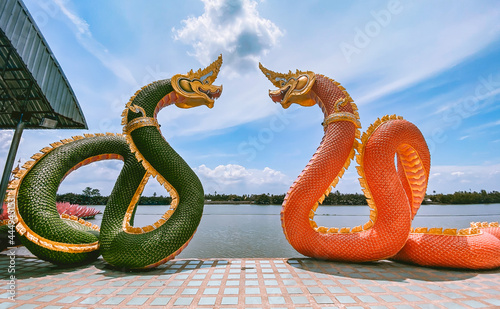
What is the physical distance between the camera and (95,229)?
5.29 m

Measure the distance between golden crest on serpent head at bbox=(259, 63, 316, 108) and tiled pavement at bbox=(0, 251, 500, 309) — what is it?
3.25m

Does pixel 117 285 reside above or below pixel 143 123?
below

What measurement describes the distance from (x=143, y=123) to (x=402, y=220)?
16.2 ft

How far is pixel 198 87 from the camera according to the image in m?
5.20

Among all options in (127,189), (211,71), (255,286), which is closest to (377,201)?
(255,286)

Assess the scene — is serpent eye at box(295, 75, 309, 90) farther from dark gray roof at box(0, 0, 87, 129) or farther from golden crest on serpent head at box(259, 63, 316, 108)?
dark gray roof at box(0, 0, 87, 129)

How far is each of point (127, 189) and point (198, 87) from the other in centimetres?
254

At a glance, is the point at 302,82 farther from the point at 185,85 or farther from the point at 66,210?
the point at 66,210

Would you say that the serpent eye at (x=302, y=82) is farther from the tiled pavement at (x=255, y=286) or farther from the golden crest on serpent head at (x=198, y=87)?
the tiled pavement at (x=255, y=286)

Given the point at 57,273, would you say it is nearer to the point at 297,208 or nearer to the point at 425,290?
the point at 297,208

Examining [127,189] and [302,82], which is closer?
[127,189]

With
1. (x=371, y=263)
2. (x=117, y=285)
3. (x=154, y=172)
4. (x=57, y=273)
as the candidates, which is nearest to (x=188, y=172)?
(x=154, y=172)

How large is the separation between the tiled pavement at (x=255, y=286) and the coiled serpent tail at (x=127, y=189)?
0.36 metres

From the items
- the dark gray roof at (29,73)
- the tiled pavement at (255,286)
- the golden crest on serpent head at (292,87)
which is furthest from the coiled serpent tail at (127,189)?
the dark gray roof at (29,73)
